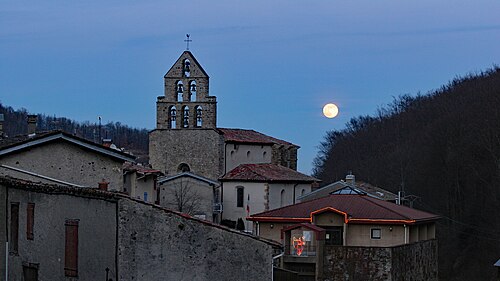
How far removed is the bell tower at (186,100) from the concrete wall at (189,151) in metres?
0.58

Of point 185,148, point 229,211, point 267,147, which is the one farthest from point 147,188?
point 267,147

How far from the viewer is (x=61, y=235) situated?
25.5m

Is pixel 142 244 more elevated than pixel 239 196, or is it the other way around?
pixel 239 196

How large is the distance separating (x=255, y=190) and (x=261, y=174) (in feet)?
3.74

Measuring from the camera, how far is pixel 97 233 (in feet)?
80.7

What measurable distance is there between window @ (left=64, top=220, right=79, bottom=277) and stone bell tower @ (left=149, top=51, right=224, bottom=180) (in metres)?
45.3

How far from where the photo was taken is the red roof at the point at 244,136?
7344 centimetres

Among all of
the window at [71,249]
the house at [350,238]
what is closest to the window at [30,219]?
the window at [71,249]

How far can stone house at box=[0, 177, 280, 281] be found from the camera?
2408 centimetres

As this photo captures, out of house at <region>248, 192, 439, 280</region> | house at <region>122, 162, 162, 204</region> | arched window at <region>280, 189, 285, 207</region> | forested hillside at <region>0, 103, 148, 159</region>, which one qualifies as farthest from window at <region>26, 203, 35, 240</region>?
forested hillside at <region>0, 103, 148, 159</region>

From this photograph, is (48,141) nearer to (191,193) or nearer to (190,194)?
(190,194)

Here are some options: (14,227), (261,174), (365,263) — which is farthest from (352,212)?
(14,227)

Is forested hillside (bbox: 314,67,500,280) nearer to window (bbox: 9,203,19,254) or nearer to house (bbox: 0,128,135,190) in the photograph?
house (bbox: 0,128,135,190)

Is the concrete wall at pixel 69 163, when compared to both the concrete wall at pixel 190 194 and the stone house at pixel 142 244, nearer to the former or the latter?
the stone house at pixel 142 244
